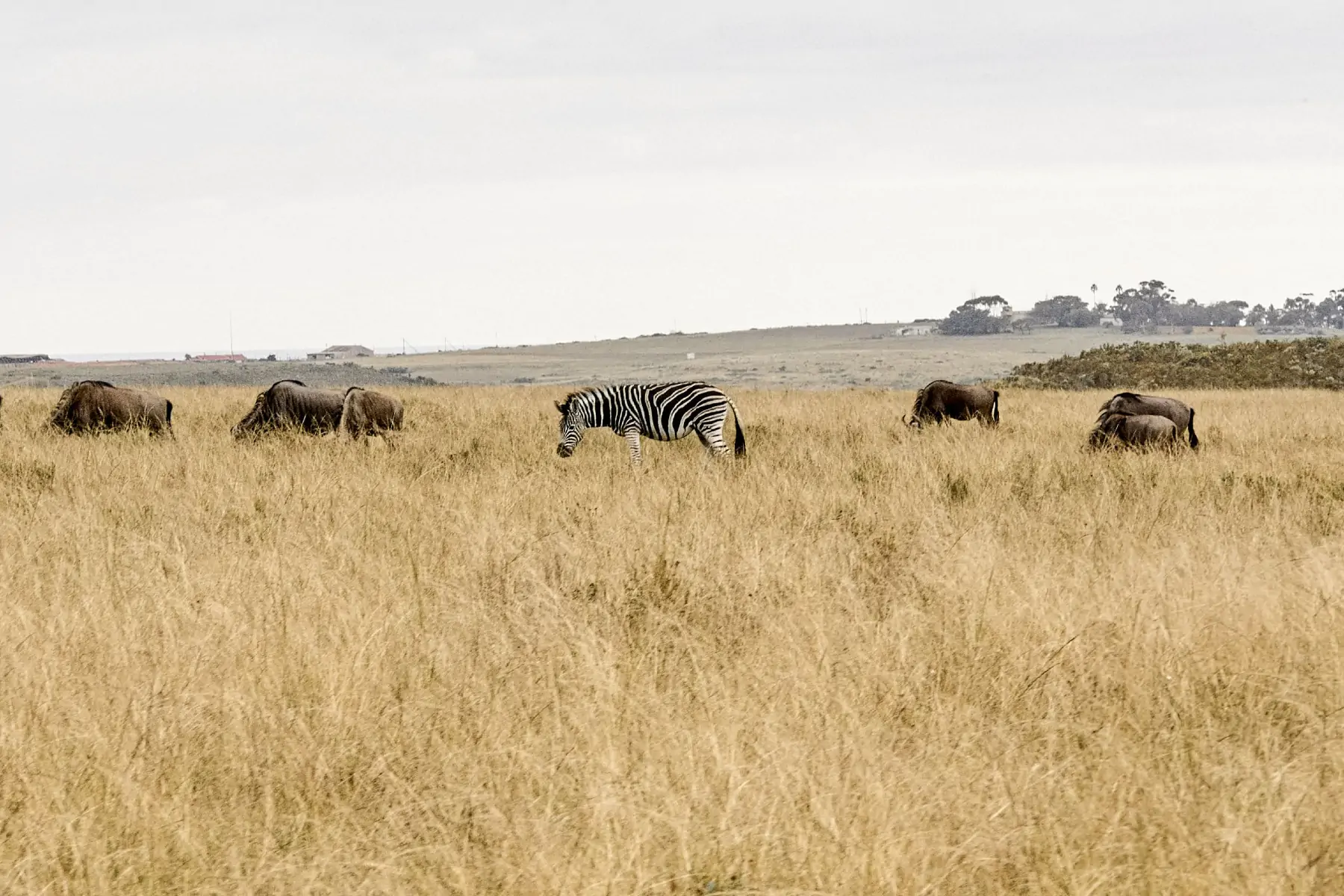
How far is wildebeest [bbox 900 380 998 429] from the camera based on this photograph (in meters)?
16.8

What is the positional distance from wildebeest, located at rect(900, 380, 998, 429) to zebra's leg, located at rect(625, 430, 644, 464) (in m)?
5.37

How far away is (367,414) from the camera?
15.2 m

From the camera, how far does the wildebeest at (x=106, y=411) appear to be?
14594mm

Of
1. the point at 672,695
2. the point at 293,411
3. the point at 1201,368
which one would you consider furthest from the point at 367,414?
the point at 1201,368

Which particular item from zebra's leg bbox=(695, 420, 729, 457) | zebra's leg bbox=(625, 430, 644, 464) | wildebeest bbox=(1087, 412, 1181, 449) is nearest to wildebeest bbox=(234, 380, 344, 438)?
zebra's leg bbox=(625, 430, 644, 464)

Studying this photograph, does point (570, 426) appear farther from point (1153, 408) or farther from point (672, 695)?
point (672, 695)

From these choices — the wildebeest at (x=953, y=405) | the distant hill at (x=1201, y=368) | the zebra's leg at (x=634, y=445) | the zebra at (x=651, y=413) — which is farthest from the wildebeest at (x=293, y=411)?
the distant hill at (x=1201, y=368)

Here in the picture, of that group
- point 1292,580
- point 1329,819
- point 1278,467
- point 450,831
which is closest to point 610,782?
point 450,831

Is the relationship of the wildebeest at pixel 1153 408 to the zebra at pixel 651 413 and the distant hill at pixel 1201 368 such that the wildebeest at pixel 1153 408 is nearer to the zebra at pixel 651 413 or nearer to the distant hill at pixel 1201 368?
the zebra at pixel 651 413

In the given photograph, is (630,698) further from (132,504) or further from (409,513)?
(132,504)

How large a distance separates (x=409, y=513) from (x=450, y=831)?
17.9ft

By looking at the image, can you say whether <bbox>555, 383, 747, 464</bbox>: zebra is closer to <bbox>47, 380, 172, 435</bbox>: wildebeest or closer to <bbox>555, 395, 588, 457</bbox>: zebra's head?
<bbox>555, 395, 588, 457</bbox>: zebra's head

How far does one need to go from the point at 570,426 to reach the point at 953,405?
6.54 meters

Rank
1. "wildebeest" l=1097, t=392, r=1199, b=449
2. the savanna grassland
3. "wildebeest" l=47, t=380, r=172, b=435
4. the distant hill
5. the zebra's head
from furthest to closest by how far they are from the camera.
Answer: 1. the distant hill
2. "wildebeest" l=47, t=380, r=172, b=435
3. "wildebeest" l=1097, t=392, r=1199, b=449
4. the zebra's head
5. the savanna grassland
